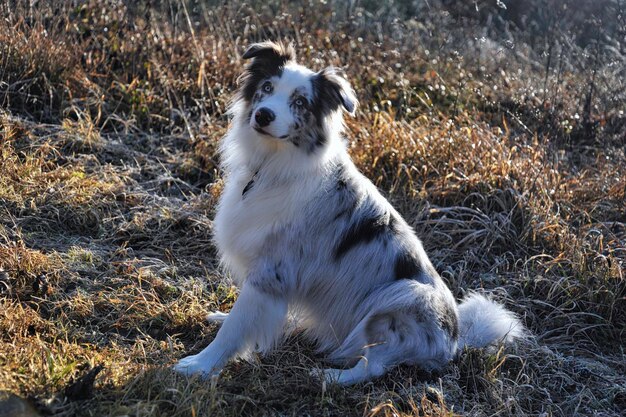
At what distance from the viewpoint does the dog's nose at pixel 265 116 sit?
3775 mm

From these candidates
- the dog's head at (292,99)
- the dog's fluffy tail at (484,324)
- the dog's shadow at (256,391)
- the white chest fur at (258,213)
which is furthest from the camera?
the dog's fluffy tail at (484,324)

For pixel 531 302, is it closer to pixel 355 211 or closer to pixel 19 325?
pixel 355 211

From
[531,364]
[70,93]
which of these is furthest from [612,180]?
[70,93]

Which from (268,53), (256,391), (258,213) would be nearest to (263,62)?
(268,53)

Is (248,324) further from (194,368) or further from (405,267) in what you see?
(405,267)

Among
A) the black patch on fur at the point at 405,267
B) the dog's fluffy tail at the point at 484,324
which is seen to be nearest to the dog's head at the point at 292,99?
the black patch on fur at the point at 405,267

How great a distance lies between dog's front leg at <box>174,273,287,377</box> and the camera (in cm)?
388

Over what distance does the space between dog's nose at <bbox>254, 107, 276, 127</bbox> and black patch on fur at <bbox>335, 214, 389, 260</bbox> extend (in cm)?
72

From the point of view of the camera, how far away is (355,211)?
13.3ft

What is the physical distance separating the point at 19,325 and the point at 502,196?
3600mm

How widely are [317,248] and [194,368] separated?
0.87m

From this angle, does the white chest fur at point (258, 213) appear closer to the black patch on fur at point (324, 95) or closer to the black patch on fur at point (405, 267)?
the black patch on fur at point (324, 95)

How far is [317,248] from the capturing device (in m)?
4.01

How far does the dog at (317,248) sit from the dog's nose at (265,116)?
0.02 m
